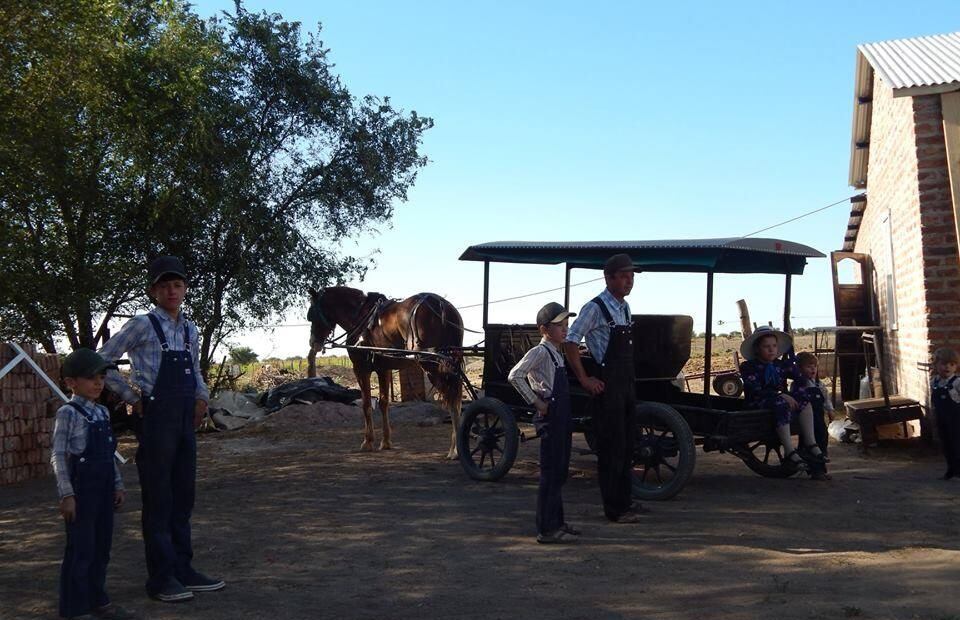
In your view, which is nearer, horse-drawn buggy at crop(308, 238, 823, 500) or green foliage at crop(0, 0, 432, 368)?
horse-drawn buggy at crop(308, 238, 823, 500)

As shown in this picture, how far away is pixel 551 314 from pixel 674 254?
263 centimetres

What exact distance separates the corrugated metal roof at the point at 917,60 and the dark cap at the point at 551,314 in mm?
5765

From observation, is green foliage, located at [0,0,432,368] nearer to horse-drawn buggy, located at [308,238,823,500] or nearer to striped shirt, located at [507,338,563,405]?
horse-drawn buggy, located at [308,238,823,500]

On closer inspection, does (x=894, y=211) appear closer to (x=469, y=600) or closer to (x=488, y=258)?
(x=488, y=258)

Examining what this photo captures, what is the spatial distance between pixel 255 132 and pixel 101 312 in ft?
13.5

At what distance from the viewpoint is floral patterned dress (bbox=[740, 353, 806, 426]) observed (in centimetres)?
830

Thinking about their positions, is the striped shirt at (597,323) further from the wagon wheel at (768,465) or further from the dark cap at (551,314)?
the wagon wheel at (768,465)

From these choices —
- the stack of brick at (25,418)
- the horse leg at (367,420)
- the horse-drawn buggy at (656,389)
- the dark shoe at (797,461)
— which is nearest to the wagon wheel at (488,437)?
the horse-drawn buggy at (656,389)

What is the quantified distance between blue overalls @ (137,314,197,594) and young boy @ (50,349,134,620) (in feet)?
0.83

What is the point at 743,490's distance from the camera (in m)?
8.55

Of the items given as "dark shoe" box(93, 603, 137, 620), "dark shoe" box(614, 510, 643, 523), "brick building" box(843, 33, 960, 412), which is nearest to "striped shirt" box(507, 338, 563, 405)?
"dark shoe" box(614, 510, 643, 523)

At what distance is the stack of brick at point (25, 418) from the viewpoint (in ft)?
33.3

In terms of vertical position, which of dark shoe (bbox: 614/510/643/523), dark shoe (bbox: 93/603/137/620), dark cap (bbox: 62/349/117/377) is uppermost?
dark cap (bbox: 62/349/117/377)

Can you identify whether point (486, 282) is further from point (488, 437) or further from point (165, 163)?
point (165, 163)
